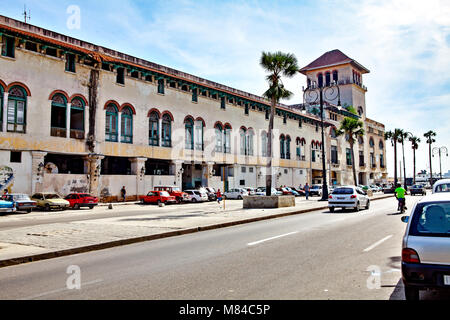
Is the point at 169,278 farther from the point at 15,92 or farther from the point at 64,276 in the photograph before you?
the point at 15,92

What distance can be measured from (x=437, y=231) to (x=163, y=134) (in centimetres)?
3549

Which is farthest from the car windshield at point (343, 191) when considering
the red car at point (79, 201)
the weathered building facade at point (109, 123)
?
the red car at point (79, 201)

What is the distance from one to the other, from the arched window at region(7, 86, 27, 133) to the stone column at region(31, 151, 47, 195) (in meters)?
2.12

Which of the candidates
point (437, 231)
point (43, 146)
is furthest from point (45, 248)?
point (43, 146)

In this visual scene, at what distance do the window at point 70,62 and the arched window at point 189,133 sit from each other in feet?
44.6

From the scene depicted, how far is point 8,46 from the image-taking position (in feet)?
89.9

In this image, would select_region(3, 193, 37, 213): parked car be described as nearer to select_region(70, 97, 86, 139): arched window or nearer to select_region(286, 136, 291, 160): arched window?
select_region(70, 97, 86, 139): arched window

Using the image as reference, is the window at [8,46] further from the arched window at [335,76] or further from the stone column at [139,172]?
the arched window at [335,76]

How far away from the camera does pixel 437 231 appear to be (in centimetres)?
485

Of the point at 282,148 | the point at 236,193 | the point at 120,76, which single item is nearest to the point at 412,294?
the point at 120,76

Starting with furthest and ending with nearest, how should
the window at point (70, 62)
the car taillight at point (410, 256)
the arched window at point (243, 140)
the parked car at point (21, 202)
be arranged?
the arched window at point (243, 140) → the window at point (70, 62) → the parked car at point (21, 202) → the car taillight at point (410, 256)

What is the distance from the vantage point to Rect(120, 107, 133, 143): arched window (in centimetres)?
3500

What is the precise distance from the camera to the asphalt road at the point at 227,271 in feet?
17.9

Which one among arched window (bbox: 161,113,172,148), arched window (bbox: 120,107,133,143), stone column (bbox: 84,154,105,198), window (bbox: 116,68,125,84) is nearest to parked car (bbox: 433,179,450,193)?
stone column (bbox: 84,154,105,198)
